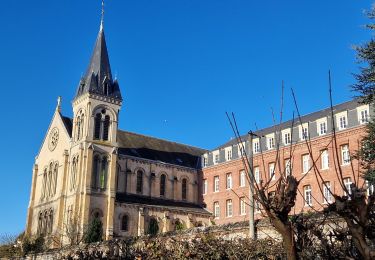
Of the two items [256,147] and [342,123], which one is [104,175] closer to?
[256,147]

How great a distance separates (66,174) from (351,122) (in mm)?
31445

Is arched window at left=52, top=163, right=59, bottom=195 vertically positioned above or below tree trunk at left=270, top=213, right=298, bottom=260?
above

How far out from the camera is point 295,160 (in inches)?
1907

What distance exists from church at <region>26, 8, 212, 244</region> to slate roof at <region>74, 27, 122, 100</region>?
0.12 metres

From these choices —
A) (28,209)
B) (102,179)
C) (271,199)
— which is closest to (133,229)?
(102,179)

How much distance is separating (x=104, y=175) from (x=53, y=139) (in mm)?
10478

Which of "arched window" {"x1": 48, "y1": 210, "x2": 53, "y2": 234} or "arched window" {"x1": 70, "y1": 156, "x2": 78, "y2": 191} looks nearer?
"arched window" {"x1": 70, "y1": 156, "x2": 78, "y2": 191}

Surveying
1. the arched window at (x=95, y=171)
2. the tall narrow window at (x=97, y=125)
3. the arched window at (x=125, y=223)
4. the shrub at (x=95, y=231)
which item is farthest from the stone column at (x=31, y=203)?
the shrub at (x=95, y=231)

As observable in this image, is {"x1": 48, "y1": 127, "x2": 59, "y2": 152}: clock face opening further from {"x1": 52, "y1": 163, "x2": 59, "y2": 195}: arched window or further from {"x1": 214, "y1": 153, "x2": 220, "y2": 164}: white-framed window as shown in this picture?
{"x1": 214, "y1": 153, "x2": 220, "y2": 164}: white-framed window

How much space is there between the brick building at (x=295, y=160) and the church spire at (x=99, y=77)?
14.7 metres

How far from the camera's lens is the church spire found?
56.3 m

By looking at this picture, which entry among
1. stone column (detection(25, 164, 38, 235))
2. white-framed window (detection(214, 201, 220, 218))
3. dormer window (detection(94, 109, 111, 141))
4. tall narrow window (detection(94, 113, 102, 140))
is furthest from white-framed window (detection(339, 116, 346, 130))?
stone column (detection(25, 164, 38, 235))

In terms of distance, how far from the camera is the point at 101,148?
5406 centimetres

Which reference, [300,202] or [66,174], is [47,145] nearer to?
[66,174]
